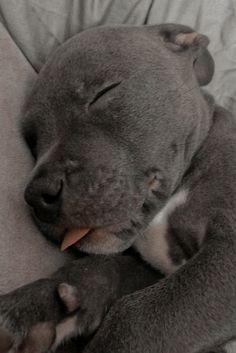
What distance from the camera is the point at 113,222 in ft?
4.73

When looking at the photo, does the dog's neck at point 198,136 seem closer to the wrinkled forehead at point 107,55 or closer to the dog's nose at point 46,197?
the wrinkled forehead at point 107,55

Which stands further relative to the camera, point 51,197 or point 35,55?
point 35,55

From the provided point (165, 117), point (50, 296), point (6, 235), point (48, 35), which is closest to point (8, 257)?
point (6, 235)

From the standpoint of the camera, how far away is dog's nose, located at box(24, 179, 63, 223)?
4.51 ft

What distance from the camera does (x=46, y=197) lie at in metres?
1.39

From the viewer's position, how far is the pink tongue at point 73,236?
143 centimetres

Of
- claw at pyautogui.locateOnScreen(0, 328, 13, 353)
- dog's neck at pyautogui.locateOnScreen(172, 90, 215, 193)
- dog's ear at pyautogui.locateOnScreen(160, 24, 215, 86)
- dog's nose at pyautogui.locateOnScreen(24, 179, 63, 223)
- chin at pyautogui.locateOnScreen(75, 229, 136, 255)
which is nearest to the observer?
claw at pyautogui.locateOnScreen(0, 328, 13, 353)

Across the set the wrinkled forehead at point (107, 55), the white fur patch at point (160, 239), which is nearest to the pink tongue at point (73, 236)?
the white fur patch at point (160, 239)

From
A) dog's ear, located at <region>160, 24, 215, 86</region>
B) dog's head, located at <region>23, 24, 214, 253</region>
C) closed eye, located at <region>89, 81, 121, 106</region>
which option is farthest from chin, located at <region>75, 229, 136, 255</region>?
dog's ear, located at <region>160, 24, 215, 86</region>

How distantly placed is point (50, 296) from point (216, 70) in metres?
1.18

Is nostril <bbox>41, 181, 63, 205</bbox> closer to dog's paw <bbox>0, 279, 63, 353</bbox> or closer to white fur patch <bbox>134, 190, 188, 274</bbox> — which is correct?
dog's paw <bbox>0, 279, 63, 353</bbox>

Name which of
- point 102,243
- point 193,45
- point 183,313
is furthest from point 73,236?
point 193,45

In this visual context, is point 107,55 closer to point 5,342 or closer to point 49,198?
point 49,198

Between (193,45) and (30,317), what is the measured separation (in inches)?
39.3
